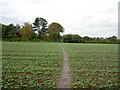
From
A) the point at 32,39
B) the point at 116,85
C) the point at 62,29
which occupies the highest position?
the point at 62,29

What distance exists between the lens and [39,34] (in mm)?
64812

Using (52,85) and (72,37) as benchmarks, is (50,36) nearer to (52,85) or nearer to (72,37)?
(72,37)

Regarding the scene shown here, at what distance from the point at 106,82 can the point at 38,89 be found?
3.09 meters

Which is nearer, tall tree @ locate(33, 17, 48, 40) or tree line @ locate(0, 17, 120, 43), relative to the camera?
tree line @ locate(0, 17, 120, 43)

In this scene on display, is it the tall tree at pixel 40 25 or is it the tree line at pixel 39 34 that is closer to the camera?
the tree line at pixel 39 34

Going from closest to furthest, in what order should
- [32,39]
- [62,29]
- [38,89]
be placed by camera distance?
[38,89] → [32,39] → [62,29]

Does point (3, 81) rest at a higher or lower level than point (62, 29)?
lower

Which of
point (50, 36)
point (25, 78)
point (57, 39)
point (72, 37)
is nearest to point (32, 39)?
point (50, 36)

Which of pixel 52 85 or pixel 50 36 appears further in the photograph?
pixel 50 36

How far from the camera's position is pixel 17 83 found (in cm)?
432

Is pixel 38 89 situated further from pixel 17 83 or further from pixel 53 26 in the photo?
pixel 53 26

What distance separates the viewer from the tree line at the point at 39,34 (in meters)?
54.3

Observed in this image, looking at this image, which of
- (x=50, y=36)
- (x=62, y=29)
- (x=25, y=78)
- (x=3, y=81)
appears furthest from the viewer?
(x=62, y=29)

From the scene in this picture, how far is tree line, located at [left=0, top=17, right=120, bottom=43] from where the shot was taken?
5434 cm
